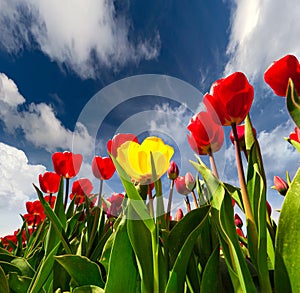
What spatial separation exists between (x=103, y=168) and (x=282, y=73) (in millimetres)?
745

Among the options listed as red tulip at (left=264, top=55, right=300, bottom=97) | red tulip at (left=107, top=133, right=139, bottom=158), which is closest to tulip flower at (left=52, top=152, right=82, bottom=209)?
red tulip at (left=107, top=133, right=139, bottom=158)

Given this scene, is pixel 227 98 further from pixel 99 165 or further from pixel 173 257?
pixel 99 165

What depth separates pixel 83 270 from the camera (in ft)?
2.18

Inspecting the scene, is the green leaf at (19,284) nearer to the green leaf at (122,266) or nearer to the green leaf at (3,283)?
the green leaf at (3,283)

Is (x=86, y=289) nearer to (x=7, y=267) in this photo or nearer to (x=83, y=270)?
(x=83, y=270)

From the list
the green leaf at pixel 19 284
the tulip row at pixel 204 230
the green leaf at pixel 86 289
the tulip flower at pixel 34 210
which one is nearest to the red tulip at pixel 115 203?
the tulip row at pixel 204 230

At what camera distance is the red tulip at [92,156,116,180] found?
43.8 inches

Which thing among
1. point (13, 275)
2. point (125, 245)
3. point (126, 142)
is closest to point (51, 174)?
point (13, 275)

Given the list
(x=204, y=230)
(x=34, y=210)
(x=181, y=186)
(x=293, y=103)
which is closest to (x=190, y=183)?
(x=181, y=186)

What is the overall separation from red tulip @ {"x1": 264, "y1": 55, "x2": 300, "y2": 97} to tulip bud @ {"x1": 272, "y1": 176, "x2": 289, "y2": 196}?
63cm

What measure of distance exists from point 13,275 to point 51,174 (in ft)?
4.00

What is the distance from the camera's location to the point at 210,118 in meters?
0.78

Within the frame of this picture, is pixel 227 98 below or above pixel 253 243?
above

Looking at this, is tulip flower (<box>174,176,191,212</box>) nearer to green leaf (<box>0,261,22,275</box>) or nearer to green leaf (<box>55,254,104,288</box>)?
green leaf (<box>55,254,104,288</box>)
